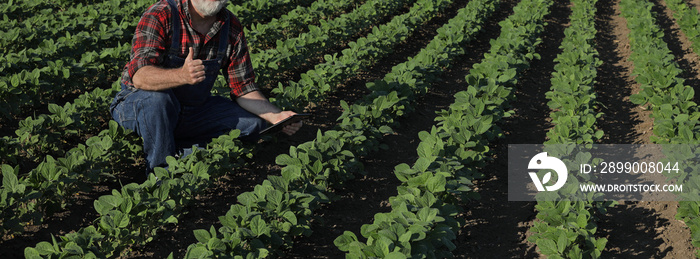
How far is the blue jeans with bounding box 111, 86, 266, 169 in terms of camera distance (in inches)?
162

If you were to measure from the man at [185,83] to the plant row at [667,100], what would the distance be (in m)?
2.79

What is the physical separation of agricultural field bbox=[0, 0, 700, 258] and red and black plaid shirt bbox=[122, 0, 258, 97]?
488 millimetres

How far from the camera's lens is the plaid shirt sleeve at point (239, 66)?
4.57m

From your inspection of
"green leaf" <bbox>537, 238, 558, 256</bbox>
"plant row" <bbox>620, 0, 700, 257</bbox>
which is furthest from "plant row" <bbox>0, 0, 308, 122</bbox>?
"plant row" <bbox>620, 0, 700, 257</bbox>

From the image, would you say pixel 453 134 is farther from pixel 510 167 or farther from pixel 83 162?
pixel 83 162

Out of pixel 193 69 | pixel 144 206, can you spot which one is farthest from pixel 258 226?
pixel 193 69

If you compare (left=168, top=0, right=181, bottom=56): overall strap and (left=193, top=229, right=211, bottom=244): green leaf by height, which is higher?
(left=168, top=0, right=181, bottom=56): overall strap

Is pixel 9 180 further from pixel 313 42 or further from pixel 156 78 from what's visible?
pixel 313 42

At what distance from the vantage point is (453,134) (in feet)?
14.6

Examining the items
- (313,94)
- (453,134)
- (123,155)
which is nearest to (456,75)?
(313,94)

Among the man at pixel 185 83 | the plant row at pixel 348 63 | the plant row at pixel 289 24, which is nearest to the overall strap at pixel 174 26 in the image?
the man at pixel 185 83

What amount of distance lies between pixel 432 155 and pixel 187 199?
165cm

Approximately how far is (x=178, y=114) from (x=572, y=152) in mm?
3023

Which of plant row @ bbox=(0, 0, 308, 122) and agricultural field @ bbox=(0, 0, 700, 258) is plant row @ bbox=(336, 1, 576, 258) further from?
plant row @ bbox=(0, 0, 308, 122)
